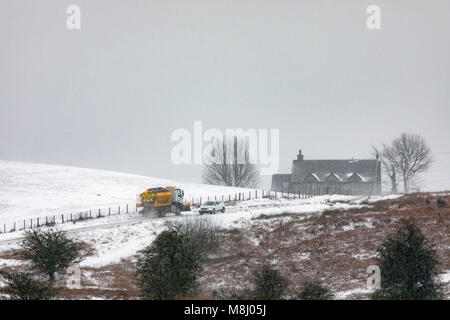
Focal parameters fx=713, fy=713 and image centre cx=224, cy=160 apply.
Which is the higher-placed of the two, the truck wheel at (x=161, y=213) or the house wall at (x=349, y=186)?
the house wall at (x=349, y=186)

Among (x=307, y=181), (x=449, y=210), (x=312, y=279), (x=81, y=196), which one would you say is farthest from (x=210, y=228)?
(x=307, y=181)

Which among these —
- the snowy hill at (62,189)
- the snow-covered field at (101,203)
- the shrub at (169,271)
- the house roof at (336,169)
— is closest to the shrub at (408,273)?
the shrub at (169,271)

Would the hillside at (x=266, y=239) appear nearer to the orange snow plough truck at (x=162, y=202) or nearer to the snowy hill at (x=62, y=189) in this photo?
the snowy hill at (x=62, y=189)

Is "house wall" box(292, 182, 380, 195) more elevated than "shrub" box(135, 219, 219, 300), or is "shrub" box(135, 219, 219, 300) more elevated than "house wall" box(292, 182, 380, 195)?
"house wall" box(292, 182, 380, 195)

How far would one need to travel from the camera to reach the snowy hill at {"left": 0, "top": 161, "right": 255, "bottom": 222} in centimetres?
8156

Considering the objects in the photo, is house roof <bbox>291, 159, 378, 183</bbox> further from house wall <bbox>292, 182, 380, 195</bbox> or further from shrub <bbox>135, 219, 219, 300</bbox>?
shrub <bbox>135, 219, 219, 300</bbox>

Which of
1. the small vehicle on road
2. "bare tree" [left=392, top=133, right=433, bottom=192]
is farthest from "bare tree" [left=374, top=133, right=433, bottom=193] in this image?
the small vehicle on road

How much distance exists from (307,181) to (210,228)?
283 feet

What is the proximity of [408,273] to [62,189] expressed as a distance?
243 feet

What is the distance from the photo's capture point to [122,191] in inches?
3821

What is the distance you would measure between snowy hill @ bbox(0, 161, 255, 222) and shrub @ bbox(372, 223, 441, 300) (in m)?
53.1

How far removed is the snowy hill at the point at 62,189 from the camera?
81.6 meters

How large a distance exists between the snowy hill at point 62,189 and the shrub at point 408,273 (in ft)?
174
